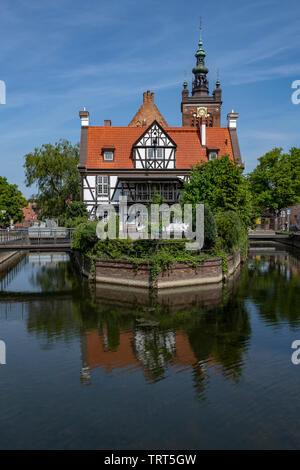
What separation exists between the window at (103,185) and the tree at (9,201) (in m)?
29.4

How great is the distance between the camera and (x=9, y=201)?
230 ft

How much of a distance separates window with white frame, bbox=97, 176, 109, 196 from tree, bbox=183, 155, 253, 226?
1073 cm

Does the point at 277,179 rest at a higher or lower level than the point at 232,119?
lower

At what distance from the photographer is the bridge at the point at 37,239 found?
100 ft

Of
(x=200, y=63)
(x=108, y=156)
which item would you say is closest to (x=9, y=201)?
(x=108, y=156)

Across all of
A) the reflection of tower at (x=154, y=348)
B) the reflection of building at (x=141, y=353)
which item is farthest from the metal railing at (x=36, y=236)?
the reflection of tower at (x=154, y=348)

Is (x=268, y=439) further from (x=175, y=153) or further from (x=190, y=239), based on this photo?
(x=175, y=153)

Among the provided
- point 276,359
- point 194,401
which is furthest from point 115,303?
point 194,401

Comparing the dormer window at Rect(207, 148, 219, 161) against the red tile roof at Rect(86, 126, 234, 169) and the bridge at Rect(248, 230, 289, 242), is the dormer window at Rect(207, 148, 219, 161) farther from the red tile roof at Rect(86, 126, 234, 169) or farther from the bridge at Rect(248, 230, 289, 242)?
the bridge at Rect(248, 230, 289, 242)

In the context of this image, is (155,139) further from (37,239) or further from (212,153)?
(37,239)

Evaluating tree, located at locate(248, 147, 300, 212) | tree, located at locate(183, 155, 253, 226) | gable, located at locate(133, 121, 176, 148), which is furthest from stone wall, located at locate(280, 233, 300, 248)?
gable, located at locate(133, 121, 176, 148)

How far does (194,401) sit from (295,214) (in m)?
62.8

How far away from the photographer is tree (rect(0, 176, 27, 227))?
69188 mm

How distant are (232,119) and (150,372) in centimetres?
4037
